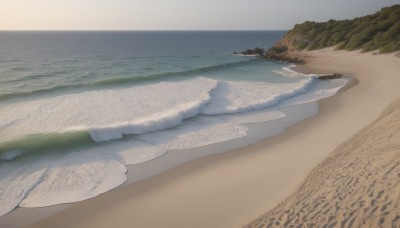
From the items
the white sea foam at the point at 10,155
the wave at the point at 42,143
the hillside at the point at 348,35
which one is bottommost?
the white sea foam at the point at 10,155

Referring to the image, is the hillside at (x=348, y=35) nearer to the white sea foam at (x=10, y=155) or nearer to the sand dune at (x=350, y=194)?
the sand dune at (x=350, y=194)

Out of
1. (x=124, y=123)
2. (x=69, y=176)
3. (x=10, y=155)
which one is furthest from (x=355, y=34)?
(x=10, y=155)

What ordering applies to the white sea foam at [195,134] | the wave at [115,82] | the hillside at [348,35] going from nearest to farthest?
1. the white sea foam at [195,134]
2. the wave at [115,82]
3. the hillside at [348,35]

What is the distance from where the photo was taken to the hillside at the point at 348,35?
40.4 metres

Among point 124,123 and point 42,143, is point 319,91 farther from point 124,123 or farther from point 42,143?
point 42,143

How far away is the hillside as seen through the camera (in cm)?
4038

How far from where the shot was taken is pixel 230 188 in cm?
862

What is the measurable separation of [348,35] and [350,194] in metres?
48.4

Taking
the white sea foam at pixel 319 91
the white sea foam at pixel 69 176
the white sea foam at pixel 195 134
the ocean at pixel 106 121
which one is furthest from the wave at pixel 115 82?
the white sea foam at pixel 319 91

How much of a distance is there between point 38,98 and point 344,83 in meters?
23.3

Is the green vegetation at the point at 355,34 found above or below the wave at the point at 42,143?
above

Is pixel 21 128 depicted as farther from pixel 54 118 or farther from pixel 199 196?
pixel 199 196

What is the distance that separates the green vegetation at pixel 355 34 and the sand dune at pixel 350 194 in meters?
34.2

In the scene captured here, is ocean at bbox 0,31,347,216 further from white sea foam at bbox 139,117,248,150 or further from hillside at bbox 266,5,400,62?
hillside at bbox 266,5,400,62
